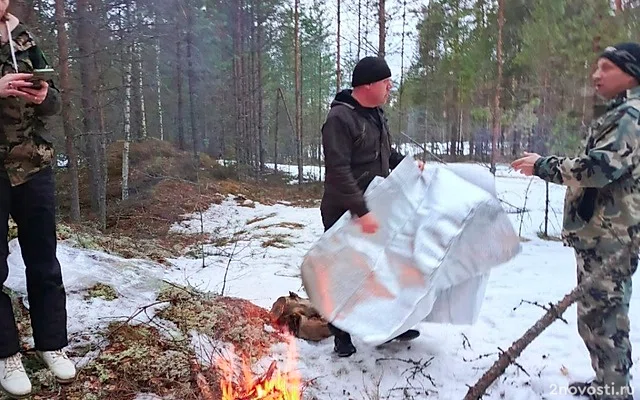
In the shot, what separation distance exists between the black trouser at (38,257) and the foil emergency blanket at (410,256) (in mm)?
1330

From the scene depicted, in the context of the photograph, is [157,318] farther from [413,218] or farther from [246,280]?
[246,280]

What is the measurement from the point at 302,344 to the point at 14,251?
224 cm

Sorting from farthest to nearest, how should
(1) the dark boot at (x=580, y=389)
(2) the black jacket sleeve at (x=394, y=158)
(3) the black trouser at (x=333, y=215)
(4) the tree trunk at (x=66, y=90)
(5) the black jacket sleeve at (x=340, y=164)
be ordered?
(4) the tree trunk at (x=66, y=90) → (2) the black jacket sleeve at (x=394, y=158) → (3) the black trouser at (x=333, y=215) → (5) the black jacket sleeve at (x=340, y=164) → (1) the dark boot at (x=580, y=389)

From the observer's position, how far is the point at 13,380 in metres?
2.20

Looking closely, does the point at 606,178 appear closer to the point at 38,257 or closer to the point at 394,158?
the point at 394,158

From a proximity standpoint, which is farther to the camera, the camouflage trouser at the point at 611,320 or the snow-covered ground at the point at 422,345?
the snow-covered ground at the point at 422,345

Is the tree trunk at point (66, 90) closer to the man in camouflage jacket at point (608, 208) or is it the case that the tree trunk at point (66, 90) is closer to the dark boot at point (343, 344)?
the dark boot at point (343, 344)

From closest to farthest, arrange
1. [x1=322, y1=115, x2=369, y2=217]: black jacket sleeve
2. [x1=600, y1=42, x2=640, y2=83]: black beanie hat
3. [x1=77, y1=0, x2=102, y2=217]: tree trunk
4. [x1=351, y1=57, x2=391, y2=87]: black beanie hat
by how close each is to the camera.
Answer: [x1=600, y1=42, x2=640, y2=83]: black beanie hat, [x1=322, y1=115, x2=369, y2=217]: black jacket sleeve, [x1=351, y1=57, x2=391, y2=87]: black beanie hat, [x1=77, y1=0, x2=102, y2=217]: tree trunk

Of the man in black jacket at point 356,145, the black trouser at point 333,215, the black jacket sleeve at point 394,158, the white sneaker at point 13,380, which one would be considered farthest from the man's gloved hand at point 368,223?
the white sneaker at point 13,380

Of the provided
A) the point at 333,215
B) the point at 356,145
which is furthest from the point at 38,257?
the point at 356,145


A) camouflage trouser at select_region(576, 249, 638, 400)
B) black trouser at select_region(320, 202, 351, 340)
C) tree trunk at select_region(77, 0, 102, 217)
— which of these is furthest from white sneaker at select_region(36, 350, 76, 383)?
tree trunk at select_region(77, 0, 102, 217)

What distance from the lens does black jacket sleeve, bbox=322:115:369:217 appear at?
284 centimetres

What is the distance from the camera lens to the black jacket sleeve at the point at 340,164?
2842mm

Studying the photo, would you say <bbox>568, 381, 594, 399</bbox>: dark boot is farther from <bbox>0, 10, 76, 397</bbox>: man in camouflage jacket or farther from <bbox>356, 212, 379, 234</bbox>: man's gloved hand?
<bbox>0, 10, 76, 397</bbox>: man in camouflage jacket
